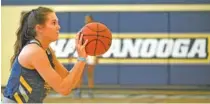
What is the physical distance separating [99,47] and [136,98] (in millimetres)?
4599

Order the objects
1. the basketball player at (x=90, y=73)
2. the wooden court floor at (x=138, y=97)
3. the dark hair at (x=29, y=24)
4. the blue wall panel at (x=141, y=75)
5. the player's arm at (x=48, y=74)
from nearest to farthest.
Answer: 1. the player's arm at (x=48, y=74)
2. the dark hair at (x=29, y=24)
3. the wooden court floor at (x=138, y=97)
4. the basketball player at (x=90, y=73)
5. the blue wall panel at (x=141, y=75)

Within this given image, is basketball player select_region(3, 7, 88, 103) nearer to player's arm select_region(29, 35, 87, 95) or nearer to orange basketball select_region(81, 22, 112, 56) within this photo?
player's arm select_region(29, 35, 87, 95)

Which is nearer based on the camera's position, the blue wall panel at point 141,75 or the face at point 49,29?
the face at point 49,29

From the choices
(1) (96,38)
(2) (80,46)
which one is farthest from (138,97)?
(2) (80,46)

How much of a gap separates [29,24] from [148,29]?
638 cm

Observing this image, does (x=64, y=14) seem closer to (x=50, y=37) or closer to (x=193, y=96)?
(x=193, y=96)

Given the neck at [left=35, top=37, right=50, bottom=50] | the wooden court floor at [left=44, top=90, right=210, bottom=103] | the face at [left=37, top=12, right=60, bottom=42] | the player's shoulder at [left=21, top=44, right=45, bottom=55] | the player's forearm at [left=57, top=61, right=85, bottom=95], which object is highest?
the face at [left=37, top=12, right=60, bottom=42]

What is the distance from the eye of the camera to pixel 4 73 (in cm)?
878

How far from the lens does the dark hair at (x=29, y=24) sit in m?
2.13

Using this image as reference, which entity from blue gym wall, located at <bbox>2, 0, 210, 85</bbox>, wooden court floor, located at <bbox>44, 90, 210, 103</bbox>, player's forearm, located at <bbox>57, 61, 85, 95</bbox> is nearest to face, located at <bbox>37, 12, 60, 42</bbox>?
player's forearm, located at <bbox>57, 61, 85, 95</bbox>

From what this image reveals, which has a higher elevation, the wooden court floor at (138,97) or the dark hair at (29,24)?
the dark hair at (29,24)

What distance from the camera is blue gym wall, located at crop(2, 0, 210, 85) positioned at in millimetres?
8250

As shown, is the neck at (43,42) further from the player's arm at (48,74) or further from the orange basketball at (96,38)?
the orange basketball at (96,38)

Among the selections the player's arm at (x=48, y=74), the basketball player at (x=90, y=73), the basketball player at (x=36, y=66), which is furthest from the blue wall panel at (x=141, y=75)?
the player's arm at (x=48, y=74)
